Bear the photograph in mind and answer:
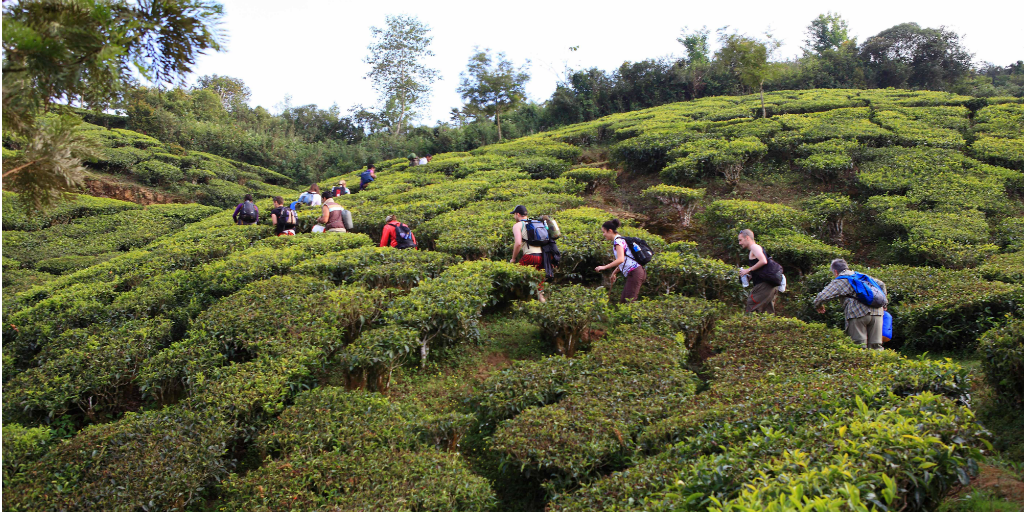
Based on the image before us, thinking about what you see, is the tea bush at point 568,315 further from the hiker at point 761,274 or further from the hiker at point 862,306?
the hiker at point 862,306

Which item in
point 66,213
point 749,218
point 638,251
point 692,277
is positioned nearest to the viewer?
point 638,251

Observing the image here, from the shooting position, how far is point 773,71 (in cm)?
1970

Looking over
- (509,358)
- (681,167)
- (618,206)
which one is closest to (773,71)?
(681,167)

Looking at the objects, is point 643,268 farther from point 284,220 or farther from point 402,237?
point 284,220

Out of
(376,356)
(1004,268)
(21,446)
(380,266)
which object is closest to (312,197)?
(380,266)

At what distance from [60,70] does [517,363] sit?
4.55 metres

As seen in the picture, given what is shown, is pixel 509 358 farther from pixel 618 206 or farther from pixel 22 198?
pixel 618 206

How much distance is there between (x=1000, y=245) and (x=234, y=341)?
38.3 ft

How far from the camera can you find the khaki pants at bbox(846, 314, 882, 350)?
20.2 ft

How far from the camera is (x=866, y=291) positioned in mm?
6102

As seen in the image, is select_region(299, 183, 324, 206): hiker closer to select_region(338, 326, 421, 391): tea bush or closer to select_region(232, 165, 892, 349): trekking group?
select_region(232, 165, 892, 349): trekking group

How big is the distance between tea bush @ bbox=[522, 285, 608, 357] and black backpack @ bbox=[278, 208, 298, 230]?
21.5 feet

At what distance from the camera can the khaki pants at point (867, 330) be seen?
6.16 meters

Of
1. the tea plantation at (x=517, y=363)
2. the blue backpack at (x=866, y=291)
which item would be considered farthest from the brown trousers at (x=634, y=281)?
the blue backpack at (x=866, y=291)
